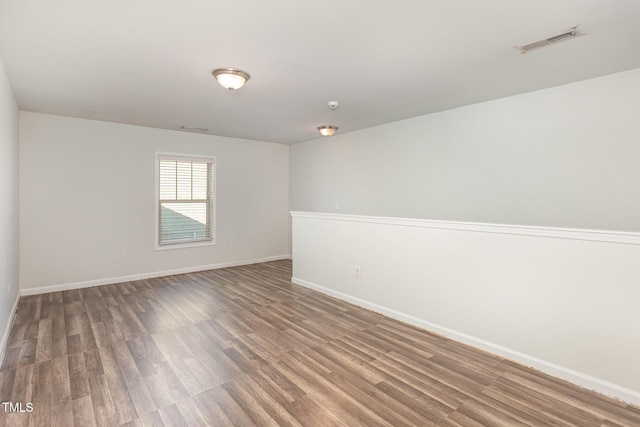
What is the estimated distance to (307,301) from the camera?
13.9ft

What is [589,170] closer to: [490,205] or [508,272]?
[490,205]

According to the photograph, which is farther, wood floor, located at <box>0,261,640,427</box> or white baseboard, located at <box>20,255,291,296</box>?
white baseboard, located at <box>20,255,291,296</box>

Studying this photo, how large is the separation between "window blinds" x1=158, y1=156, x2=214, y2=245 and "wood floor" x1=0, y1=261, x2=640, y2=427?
2.05m

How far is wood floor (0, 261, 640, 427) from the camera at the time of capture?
2027 millimetres

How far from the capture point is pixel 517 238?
2758 millimetres

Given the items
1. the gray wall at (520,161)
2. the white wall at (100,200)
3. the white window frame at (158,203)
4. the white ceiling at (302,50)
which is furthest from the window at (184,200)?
the gray wall at (520,161)

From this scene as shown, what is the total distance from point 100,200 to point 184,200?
1287 millimetres

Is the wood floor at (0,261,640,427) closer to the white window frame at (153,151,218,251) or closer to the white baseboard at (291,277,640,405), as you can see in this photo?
the white baseboard at (291,277,640,405)

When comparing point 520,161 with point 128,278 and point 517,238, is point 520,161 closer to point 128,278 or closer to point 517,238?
point 517,238

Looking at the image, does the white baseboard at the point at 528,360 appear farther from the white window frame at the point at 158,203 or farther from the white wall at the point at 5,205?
the white wall at the point at 5,205

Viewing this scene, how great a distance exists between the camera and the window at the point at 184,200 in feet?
18.4

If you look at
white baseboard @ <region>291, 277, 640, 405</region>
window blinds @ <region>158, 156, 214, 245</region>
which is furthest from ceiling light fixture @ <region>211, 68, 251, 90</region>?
window blinds @ <region>158, 156, 214, 245</region>

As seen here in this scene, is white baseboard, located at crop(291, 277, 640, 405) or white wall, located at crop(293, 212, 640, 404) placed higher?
white wall, located at crop(293, 212, 640, 404)

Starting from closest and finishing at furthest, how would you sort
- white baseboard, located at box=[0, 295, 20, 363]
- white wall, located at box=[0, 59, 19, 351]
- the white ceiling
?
the white ceiling < white baseboard, located at box=[0, 295, 20, 363] < white wall, located at box=[0, 59, 19, 351]
